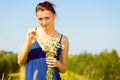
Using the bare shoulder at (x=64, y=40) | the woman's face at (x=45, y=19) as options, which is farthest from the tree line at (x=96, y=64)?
the woman's face at (x=45, y=19)

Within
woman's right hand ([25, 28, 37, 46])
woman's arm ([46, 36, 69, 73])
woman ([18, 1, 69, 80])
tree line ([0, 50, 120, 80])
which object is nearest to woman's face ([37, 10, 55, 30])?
woman ([18, 1, 69, 80])

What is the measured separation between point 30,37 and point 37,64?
263 millimetres

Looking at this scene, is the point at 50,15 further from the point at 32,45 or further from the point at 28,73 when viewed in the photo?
the point at 28,73

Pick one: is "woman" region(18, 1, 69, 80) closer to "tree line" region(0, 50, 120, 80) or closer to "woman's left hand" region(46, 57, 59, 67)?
"woman's left hand" region(46, 57, 59, 67)

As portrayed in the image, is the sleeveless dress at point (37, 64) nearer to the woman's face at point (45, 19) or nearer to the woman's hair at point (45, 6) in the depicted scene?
the woman's face at point (45, 19)

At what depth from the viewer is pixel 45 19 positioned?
12.5ft

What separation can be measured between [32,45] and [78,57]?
38.3 meters

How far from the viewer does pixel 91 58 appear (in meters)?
39.2

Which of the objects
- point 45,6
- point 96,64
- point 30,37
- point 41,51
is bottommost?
point 41,51

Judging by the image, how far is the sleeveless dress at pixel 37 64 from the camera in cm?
383

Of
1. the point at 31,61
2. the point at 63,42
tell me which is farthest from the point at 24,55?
the point at 63,42

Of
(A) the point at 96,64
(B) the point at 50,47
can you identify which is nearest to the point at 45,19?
(B) the point at 50,47

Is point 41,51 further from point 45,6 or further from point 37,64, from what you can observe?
point 45,6

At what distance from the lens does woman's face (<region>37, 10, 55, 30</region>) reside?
3.80 metres
